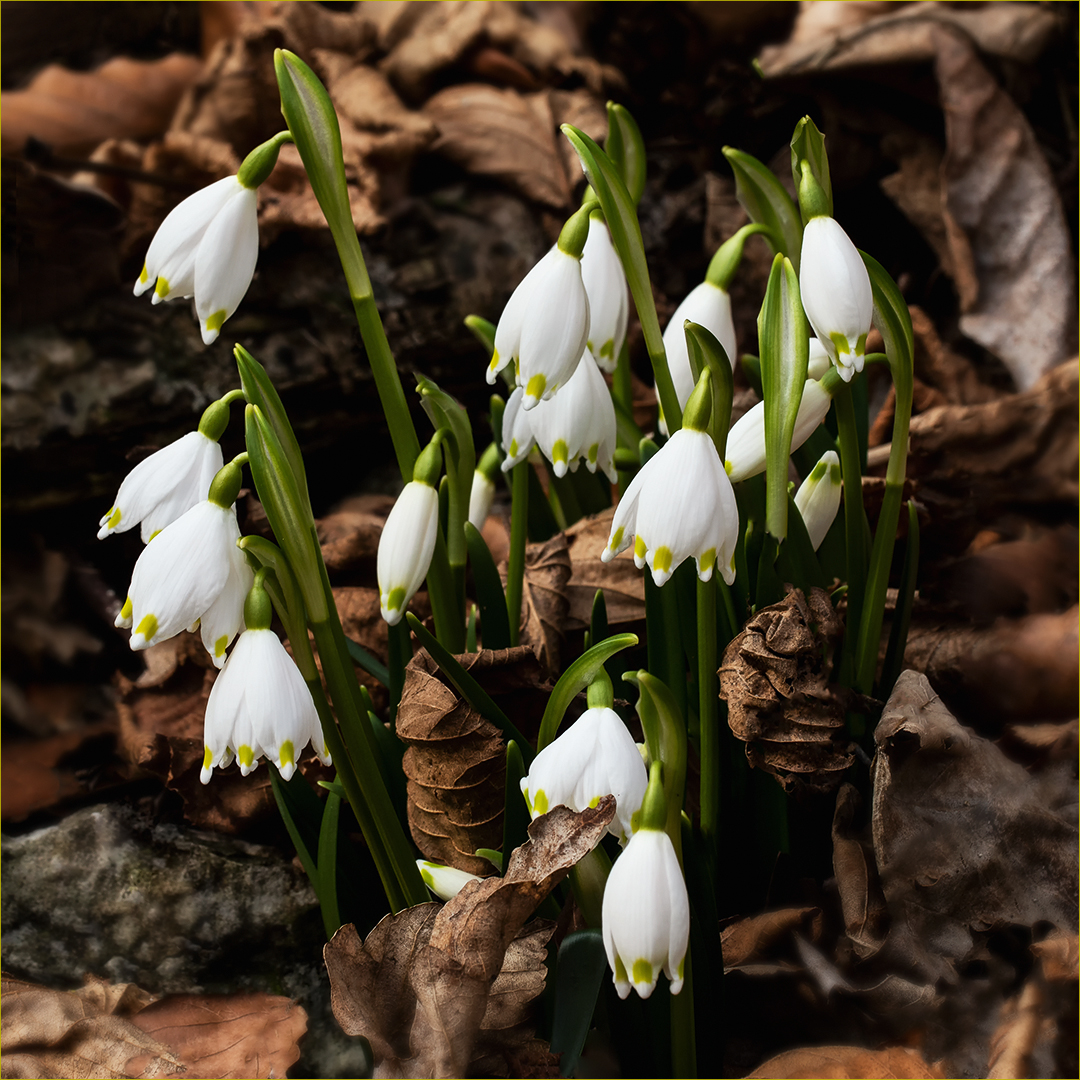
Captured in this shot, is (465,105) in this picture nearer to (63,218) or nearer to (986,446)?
(63,218)

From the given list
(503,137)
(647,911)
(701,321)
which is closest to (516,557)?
(701,321)

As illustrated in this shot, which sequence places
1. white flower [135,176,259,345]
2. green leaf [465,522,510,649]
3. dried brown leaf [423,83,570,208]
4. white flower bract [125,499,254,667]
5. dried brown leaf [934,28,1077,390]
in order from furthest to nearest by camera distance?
dried brown leaf [423,83,570,208] < dried brown leaf [934,28,1077,390] < green leaf [465,522,510,649] < white flower [135,176,259,345] < white flower bract [125,499,254,667]

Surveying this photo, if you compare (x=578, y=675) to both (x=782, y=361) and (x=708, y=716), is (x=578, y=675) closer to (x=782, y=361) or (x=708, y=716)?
(x=708, y=716)

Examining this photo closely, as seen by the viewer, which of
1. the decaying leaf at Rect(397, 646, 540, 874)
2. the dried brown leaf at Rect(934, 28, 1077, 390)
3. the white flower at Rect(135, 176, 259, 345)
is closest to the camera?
the white flower at Rect(135, 176, 259, 345)

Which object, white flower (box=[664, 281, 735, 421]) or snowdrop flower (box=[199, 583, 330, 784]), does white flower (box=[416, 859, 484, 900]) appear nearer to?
snowdrop flower (box=[199, 583, 330, 784])

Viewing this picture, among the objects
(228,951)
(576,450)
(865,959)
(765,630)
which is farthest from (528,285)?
(228,951)

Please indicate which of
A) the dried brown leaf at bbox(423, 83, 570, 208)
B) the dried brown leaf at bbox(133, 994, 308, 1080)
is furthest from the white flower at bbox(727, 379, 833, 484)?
the dried brown leaf at bbox(423, 83, 570, 208)

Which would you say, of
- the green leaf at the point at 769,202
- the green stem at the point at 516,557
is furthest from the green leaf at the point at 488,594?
the green leaf at the point at 769,202
